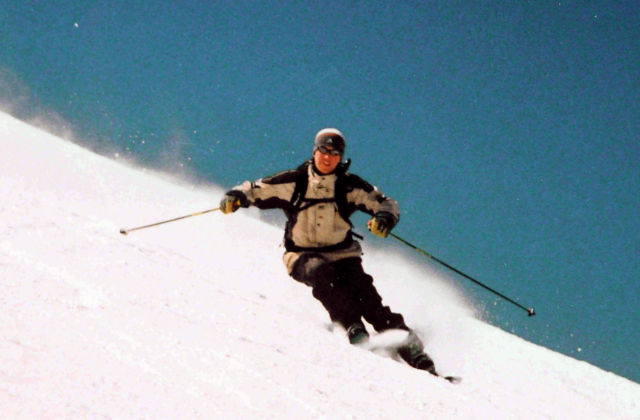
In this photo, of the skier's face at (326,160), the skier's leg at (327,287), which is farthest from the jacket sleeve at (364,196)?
the skier's leg at (327,287)

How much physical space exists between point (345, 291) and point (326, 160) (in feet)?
4.90

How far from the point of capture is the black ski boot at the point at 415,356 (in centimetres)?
435

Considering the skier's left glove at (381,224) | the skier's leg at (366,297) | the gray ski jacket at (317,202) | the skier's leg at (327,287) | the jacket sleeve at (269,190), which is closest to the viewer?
the skier's leg at (327,287)

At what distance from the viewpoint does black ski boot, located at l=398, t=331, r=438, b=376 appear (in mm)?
4352

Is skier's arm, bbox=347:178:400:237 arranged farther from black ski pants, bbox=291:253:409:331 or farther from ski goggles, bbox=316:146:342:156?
black ski pants, bbox=291:253:409:331

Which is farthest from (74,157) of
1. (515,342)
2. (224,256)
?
(515,342)

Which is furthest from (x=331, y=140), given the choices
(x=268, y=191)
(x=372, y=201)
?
(x=268, y=191)

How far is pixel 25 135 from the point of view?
527 inches

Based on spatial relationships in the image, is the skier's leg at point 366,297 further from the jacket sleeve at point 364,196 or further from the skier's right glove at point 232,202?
the skier's right glove at point 232,202

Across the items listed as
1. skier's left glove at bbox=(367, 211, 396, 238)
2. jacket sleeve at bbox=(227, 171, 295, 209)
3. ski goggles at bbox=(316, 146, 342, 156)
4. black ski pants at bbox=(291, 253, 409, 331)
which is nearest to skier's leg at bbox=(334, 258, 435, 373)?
black ski pants at bbox=(291, 253, 409, 331)

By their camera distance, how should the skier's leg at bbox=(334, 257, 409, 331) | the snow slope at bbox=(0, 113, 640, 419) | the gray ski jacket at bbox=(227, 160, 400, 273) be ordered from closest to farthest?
the snow slope at bbox=(0, 113, 640, 419), the skier's leg at bbox=(334, 257, 409, 331), the gray ski jacket at bbox=(227, 160, 400, 273)

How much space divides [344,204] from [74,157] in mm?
11120

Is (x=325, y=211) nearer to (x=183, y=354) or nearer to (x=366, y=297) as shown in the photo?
(x=366, y=297)

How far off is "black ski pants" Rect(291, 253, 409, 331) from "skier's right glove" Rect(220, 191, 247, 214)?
945 millimetres
